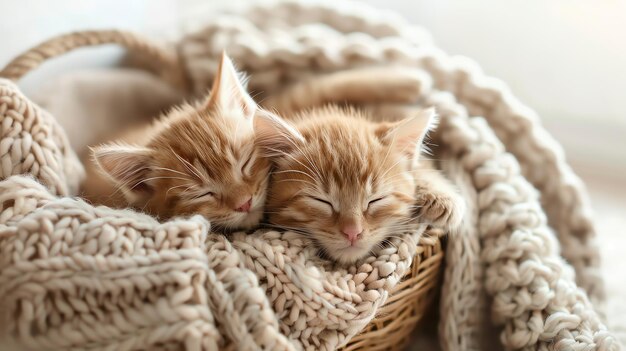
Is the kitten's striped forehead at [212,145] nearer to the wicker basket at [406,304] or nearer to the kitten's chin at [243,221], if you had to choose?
the kitten's chin at [243,221]

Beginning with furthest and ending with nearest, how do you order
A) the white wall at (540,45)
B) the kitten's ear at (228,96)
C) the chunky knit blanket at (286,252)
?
the white wall at (540,45), the kitten's ear at (228,96), the chunky knit blanket at (286,252)

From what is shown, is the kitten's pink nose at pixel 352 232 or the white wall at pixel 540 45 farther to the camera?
the white wall at pixel 540 45

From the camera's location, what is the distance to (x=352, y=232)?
0.93m

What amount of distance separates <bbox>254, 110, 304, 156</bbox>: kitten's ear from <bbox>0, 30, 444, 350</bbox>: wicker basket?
29 centimetres

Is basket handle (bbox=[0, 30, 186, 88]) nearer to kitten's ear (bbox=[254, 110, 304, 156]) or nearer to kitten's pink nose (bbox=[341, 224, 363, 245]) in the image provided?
kitten's ear (bbox=[254, 110, 304, 156])

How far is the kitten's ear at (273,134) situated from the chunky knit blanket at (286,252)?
164 millimetres

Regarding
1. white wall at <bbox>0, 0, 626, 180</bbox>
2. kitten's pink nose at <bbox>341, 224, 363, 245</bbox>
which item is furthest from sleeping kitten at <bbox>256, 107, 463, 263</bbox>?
white wall at <bbox>0, 0, 626, 180</bbox>

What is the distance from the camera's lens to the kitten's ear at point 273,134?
3.12 ft

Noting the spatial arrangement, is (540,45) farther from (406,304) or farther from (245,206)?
(245,206)

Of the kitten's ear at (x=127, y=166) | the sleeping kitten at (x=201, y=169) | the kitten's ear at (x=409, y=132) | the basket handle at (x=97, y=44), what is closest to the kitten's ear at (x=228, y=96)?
the sleeping kitten at (x=201, y=169)

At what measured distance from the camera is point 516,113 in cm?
126

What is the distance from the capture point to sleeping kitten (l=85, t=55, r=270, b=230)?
968 mm

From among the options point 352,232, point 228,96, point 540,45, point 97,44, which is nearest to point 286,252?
point 352,232

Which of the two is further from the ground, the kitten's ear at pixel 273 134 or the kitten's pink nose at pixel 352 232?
the kitten's ear at pixel 273 134
